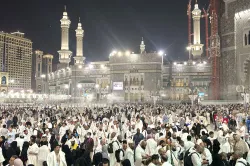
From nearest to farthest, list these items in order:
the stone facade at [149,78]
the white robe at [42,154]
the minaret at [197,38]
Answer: the white robe at [42,154] < the stone facade at [149,78] < the minaret at [197,38]

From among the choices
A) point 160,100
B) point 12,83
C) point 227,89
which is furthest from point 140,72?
point 12,83

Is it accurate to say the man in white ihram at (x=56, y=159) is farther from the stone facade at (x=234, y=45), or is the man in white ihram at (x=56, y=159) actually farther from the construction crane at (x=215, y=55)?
the construction crane at (x=215, y=55)

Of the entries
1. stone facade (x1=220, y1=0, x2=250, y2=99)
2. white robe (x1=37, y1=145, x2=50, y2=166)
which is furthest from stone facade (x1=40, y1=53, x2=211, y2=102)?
white robe (x1=37, y1=145, x2=50, y2=166)

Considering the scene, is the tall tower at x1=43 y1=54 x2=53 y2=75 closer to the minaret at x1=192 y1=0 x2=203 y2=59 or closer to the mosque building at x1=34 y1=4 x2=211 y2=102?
the mosque building at x1=34 y1=4 x2=211 y2=102

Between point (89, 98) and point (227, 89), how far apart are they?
2164cm

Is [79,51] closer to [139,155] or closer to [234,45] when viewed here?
[234,45]

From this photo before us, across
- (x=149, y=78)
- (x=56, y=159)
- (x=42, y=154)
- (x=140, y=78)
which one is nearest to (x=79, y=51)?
(x=140, y=78)

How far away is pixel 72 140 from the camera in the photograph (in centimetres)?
646

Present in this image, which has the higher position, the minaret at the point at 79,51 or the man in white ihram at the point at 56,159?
the minaret at the point at 79,51

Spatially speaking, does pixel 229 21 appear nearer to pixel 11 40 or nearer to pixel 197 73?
pixel 197 73

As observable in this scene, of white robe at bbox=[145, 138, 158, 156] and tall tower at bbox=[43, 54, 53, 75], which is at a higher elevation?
tall tower at bbox=[43, 54, 53, 75]

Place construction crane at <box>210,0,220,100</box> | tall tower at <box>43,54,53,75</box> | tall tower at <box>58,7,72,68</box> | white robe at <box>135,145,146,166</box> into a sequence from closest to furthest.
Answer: white robe at <box>135,145,146,166</box>, construction crane at <box>210,0,220,100</box>, tall tower at <box>58,7,72,68</box>, tall tower at <box>43,54,53,75</box>

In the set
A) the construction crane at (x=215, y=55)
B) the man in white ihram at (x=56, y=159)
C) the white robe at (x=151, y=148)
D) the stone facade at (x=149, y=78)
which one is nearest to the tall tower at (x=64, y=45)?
the stone facade at (x=149, y=78)

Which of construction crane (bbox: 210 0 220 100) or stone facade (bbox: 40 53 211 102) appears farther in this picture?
stone facade (bbox: 40 53 211 102)
